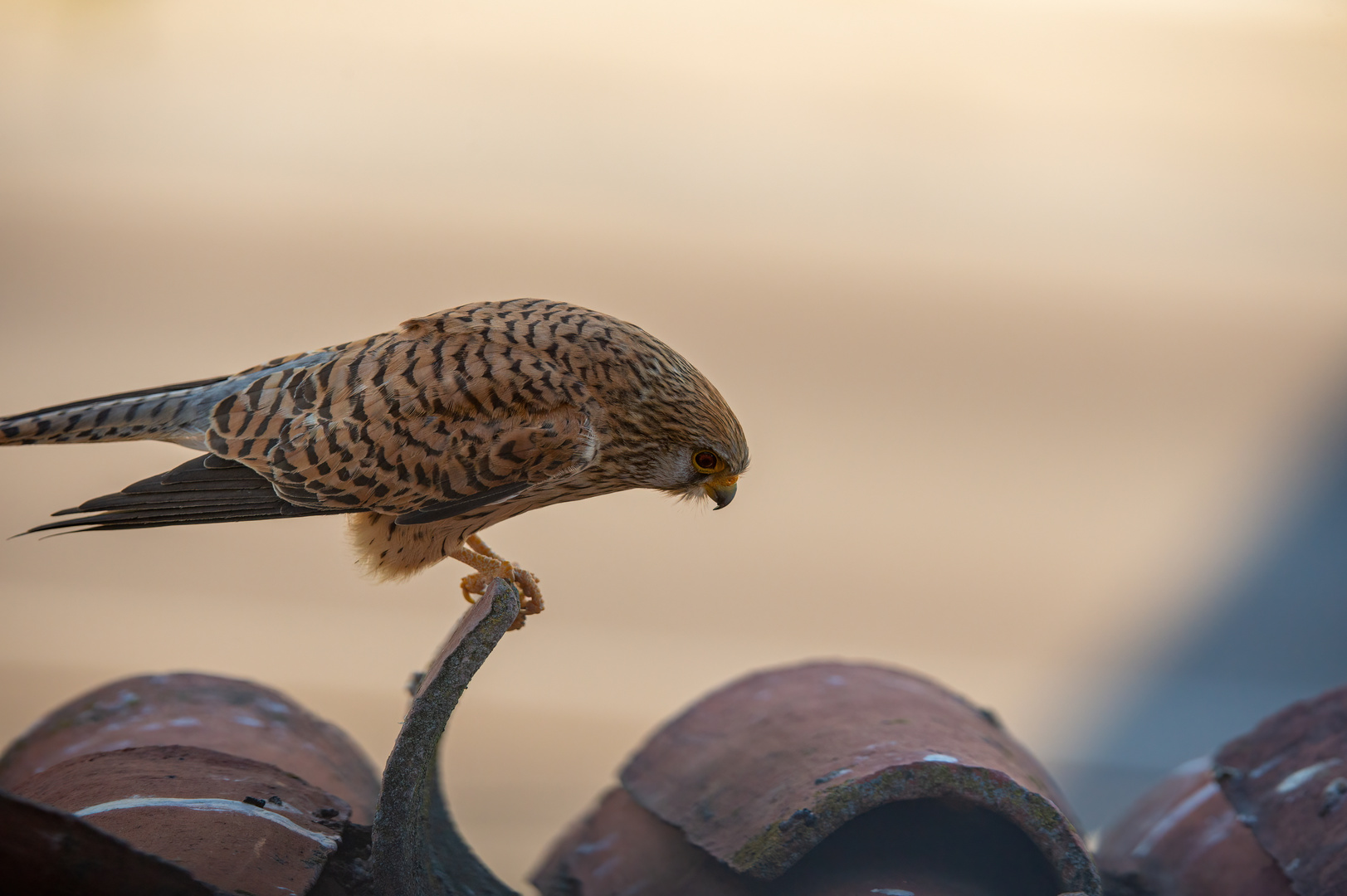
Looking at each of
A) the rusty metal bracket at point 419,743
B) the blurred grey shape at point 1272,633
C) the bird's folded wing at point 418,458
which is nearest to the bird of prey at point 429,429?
the bird's folded wing at point 418,458

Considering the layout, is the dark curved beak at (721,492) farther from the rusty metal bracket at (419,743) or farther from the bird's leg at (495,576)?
the rusty metal bracket at (419,743)

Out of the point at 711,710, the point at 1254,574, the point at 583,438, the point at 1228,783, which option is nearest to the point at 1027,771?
the point at 1228,783

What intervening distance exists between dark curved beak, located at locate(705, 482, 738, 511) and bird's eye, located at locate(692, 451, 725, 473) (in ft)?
0.14

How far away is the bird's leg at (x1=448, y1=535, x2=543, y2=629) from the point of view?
5.83ft

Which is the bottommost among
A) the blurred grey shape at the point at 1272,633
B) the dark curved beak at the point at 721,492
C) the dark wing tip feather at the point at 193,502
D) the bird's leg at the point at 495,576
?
the blurred grey shape at the point at 1272,633

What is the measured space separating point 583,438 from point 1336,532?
15.8 ft

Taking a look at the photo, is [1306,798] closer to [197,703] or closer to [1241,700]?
[197,703]

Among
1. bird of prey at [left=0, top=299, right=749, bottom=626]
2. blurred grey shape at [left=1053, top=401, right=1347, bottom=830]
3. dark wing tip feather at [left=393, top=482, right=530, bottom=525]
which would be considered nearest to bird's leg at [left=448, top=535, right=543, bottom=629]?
bird of prey at [left=0, top=299, right=749, bottom=626]

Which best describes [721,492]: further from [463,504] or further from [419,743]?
[419,743]

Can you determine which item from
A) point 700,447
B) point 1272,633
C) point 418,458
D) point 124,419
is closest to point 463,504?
point 418,458

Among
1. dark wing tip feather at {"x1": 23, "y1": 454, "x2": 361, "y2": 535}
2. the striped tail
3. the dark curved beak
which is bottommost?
the dark curved beak

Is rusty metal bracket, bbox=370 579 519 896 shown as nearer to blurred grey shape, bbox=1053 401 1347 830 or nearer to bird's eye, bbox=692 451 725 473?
bird's eye, bbox=692 451 725 473

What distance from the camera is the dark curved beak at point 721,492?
1.78 m

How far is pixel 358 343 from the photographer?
173 centimetres
